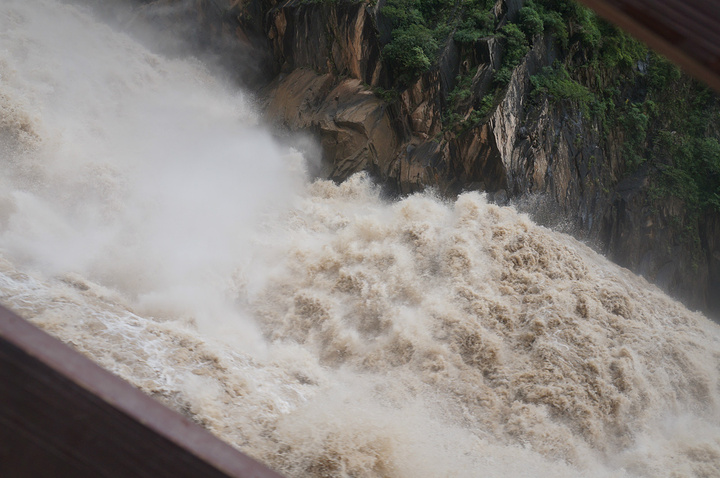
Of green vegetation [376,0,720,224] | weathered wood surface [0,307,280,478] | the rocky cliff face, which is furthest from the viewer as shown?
green vegetation [376,0,720,224]

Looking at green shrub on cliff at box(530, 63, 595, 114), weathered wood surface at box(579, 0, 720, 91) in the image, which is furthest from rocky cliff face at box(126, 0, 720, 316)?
weathered wood surface at box(579, 0, 720, 91)

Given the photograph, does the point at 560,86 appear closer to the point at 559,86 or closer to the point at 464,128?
the point at 559,86

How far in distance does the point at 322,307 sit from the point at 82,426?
5816 mm

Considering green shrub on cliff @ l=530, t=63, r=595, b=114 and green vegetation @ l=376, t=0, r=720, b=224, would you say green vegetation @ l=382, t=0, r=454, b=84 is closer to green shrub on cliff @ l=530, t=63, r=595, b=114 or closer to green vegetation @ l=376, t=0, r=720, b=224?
green vegetation @ l=376, t=0, r=720, b=224

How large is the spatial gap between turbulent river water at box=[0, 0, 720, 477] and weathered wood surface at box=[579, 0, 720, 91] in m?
3.61

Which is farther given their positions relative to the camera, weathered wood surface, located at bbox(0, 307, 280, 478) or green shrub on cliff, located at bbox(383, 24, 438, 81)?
green shrub on cliff, located at bbox(383, 24, 438, 81)

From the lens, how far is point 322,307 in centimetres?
612

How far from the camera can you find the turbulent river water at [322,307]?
4043 millimetres

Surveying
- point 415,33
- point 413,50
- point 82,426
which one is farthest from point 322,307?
point 82,426

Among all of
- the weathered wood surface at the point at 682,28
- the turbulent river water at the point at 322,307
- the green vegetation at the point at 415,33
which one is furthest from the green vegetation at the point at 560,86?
the weathered wood surface at the point at 682,28

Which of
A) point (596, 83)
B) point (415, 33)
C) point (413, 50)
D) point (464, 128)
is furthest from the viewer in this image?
point (596, 83)

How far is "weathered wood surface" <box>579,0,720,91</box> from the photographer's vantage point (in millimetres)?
373

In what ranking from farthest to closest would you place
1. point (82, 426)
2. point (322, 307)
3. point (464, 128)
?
point (464, 128) < point (322, 307) < point (82, 426)

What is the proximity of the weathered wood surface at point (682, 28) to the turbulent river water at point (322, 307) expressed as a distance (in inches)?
142
